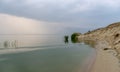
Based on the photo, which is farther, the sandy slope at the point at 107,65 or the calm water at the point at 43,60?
the calm water at the point at 43,60

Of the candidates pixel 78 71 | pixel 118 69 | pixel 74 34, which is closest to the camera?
pixel 118 69

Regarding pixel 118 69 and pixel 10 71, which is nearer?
pixel 118 69

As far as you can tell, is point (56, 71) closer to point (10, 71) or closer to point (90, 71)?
point (90, 71)

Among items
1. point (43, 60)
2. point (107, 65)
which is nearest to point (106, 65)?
point (107, 65)

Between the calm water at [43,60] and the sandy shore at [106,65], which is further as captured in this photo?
the calm water at [43,60]

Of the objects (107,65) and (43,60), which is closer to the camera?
(107,65)

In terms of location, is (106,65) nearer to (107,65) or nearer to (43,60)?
(107,65)

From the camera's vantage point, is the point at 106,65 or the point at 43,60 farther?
the point at 43,60

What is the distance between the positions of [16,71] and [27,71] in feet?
3.70

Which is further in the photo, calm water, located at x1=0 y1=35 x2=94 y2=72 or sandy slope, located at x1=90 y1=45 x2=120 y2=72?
calm water, located at x1=0 y1=35 x2=94 y2=72

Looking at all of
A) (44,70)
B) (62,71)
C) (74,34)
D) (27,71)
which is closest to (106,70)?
(62,71)

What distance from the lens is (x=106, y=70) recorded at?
Result: 741 inches

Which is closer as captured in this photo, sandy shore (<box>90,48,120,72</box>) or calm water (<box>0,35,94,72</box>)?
sandy shore (<box>90,48,120,72</box>)

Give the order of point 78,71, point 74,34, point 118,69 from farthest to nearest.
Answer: point 74,34, point 78,71, point 118,69
